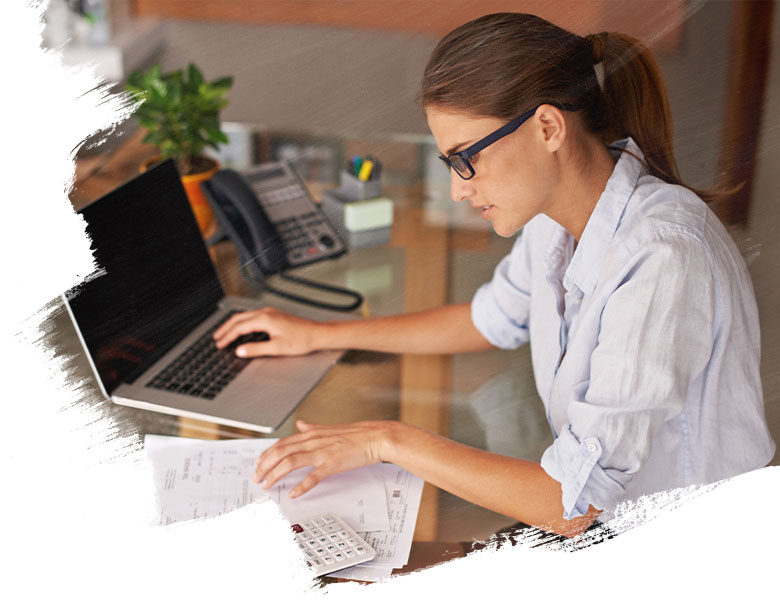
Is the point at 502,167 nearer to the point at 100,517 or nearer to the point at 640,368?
the point at 640,368

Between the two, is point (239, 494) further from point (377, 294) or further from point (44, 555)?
point (377, 294)

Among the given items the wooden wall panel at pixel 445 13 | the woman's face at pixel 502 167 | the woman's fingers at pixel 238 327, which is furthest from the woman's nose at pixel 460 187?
the woman's fingers at pixel 238 327

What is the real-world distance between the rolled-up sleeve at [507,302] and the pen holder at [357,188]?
0.28 metres

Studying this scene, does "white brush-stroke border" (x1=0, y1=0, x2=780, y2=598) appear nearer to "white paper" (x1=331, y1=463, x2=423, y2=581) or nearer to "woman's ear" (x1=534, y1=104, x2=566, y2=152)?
"white paper" (x1=331, y1=463, x2=423, y2=581)

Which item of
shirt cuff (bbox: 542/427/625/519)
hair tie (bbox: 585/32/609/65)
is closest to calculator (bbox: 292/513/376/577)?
shirt cuff (bbox: 542/427/625/519)

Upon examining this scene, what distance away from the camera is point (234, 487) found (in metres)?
0.63

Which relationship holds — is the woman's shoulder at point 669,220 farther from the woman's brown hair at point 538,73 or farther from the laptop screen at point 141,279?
the laptop screen at point 141,279

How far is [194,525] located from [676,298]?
0.35 meters

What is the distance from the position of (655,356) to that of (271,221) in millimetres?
584

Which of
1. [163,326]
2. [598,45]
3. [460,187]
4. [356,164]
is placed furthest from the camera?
[356,164]

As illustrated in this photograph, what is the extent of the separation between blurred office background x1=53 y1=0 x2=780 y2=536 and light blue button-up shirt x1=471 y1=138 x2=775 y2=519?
0.08 feet

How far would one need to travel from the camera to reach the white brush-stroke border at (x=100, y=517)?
484mm

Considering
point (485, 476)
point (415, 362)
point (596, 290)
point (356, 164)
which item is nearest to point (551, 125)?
point (596, 290)

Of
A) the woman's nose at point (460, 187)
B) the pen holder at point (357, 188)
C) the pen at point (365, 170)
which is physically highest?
the woman's nose at point (460, 187)
